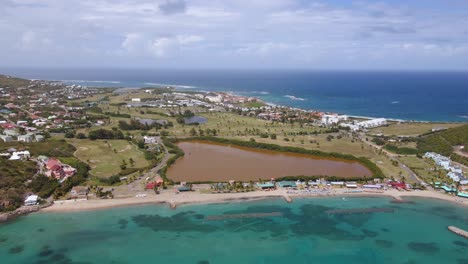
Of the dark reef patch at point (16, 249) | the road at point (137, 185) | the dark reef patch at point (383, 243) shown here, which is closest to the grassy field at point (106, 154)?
the road at point (137, 185)

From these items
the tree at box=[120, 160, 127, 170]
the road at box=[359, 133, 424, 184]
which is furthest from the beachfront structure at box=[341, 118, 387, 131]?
the tree at box=[120, 160, 127, 170]

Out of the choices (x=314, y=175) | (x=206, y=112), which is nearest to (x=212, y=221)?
(x=314, y=175)

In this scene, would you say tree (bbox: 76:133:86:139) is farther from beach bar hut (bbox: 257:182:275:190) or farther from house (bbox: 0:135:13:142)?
beach bar hut (bbox: 257:182:275:190)

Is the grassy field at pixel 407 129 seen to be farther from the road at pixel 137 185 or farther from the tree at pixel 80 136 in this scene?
the tree at pixel 80 136

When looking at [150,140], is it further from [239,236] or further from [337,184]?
[239,236]

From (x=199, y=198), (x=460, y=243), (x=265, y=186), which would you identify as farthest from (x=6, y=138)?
(x=460, y=243)

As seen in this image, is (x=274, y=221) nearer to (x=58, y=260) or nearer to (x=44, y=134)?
(x=58, y=260)
